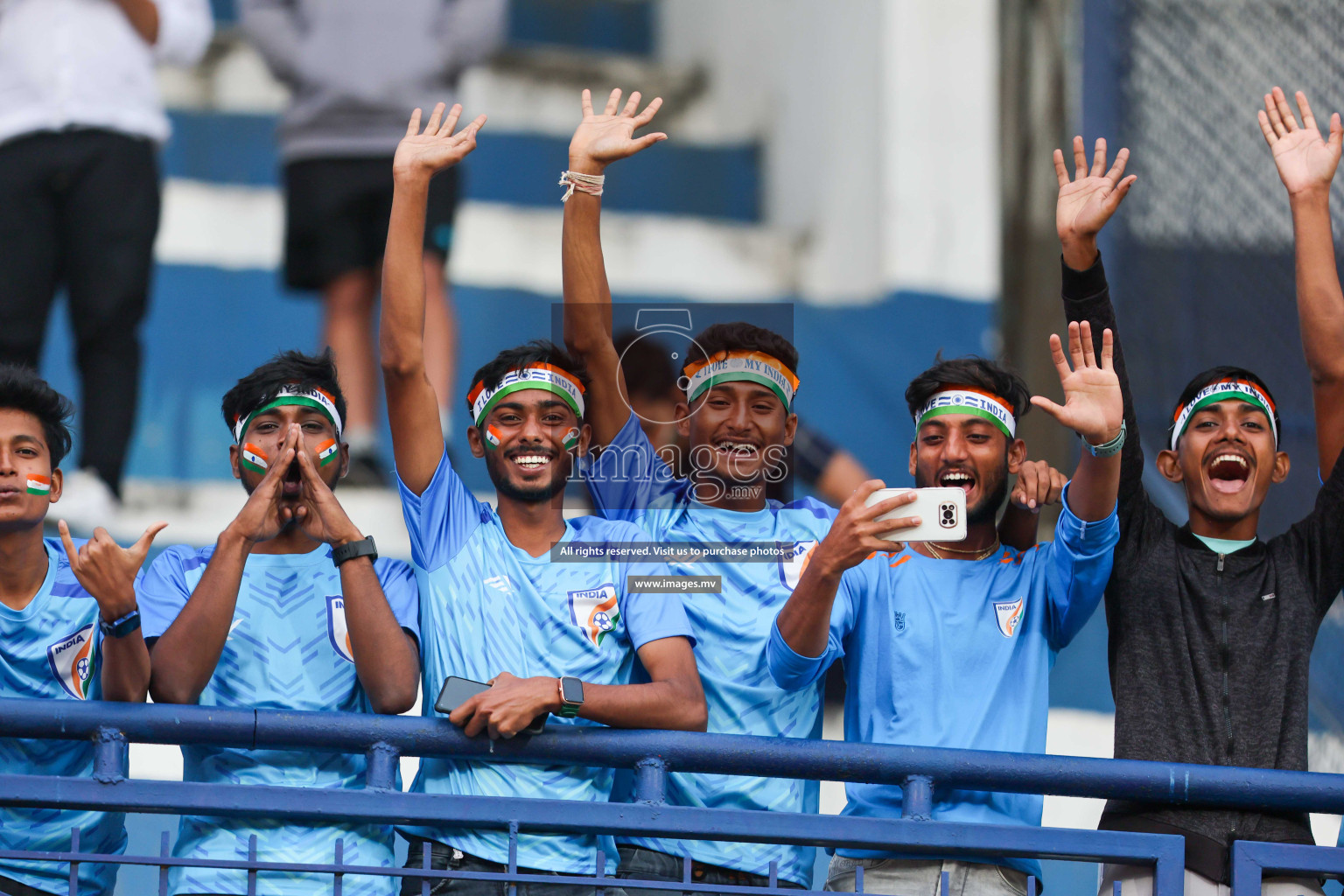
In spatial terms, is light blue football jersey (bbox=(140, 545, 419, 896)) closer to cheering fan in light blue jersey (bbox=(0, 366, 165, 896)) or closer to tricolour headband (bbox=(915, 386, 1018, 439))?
cheering fan in light blue jersey (bbox=(0, 366, 165, 896))

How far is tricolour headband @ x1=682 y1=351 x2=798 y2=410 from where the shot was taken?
3256mm

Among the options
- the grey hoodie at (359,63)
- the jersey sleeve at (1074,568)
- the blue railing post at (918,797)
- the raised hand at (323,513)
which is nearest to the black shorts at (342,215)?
the grey hoodie at (359,63)

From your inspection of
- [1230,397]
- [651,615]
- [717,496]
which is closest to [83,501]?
[717,496]

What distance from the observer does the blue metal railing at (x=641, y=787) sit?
8.87ft

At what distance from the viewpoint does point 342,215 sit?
223 inches

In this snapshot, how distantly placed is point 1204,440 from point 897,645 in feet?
2.41

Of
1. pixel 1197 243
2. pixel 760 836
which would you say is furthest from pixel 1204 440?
pixel 1197 243

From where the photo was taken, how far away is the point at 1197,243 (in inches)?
219

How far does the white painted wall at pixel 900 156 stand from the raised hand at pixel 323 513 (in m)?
3.80

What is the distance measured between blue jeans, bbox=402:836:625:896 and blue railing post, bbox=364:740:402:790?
12 cm

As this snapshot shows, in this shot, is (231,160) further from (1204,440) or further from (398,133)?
(1204,440)

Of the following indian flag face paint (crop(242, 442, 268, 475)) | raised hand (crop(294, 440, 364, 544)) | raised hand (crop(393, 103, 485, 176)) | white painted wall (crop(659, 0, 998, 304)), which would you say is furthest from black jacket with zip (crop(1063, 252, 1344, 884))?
white painted wall (crop(659, 0, 998, 304))

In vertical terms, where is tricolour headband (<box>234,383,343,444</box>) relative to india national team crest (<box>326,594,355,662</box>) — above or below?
above

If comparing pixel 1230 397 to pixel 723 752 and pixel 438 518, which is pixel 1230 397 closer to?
pixel 723 752
